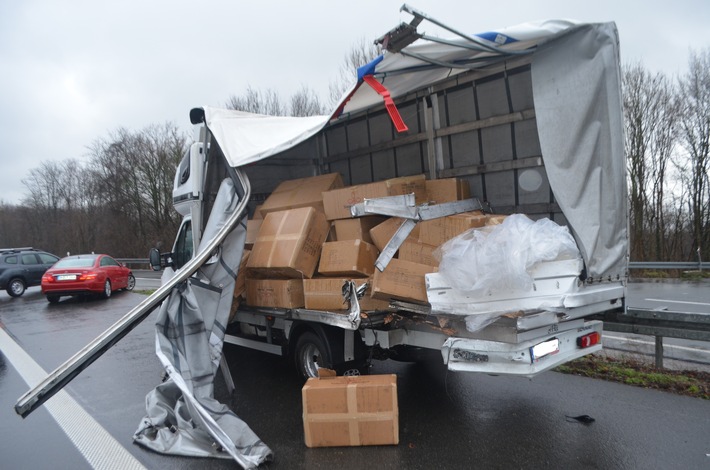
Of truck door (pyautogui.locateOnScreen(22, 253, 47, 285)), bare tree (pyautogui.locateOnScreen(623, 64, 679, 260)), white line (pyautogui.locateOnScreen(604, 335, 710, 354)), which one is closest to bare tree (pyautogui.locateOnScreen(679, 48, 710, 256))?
bare tree (pyautogui.locateOnScreen(623, 64, 679, 260))

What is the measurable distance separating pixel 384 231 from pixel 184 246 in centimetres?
361

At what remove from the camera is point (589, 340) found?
4109 mm

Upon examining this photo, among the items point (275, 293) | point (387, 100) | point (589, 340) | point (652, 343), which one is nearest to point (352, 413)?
point (275, 293)

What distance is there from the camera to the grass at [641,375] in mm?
4793

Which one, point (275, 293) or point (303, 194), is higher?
point (303, 194)

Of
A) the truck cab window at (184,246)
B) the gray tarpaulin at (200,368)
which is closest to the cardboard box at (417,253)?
the gray tarpaulin at (200,368)

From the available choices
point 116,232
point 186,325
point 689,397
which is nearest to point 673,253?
point 689,397

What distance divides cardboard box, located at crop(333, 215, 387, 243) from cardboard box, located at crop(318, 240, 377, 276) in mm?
253

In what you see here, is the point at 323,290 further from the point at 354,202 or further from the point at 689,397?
the point at 689,397

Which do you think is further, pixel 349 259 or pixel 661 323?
pixel 349 259

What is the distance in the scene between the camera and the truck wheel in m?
5.08

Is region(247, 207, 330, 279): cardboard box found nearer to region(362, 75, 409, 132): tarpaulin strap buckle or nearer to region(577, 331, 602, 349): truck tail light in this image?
region(362, 75, 409, 132): tarpaulin strap buckle

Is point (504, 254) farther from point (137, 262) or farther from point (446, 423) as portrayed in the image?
point (137, 262)

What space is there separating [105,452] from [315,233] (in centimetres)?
272
